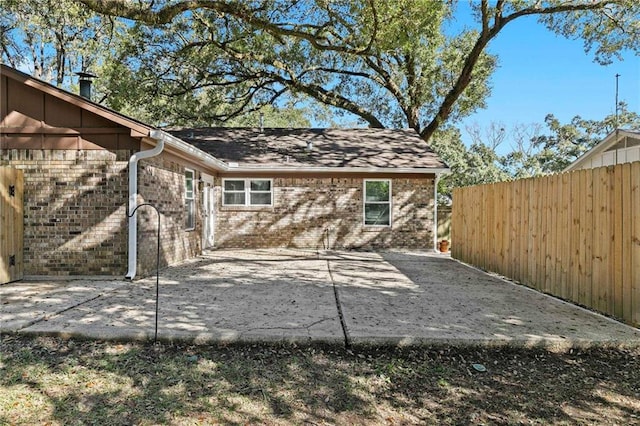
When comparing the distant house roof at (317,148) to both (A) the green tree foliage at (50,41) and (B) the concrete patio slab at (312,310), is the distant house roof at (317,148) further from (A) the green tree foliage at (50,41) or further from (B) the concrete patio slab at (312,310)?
(A) the green tree foliage at (50,41)

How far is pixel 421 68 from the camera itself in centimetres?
1762

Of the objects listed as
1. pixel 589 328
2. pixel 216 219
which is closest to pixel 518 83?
pixel 216 219

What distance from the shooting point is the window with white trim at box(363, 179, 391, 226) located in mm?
12922

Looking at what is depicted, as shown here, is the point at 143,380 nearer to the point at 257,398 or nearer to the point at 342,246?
the point at 257,398

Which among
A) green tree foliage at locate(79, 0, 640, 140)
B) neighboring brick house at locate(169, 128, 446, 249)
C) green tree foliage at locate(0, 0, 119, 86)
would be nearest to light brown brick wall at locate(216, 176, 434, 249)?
neighboring brick house at locate(169, 128, 446, 249)

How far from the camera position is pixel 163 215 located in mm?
8305

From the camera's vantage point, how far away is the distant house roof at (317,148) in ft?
41.6

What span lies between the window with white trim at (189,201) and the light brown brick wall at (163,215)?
19 centimetres

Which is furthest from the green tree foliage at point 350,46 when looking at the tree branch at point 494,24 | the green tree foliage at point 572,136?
the green tree foliage at point 572,136

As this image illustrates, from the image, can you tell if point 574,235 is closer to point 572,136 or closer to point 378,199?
point 378,199

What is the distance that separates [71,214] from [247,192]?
6158 millimetres

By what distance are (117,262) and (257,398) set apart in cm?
537

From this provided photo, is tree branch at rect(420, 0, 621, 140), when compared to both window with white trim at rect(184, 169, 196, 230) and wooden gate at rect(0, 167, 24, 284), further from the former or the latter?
wooden gate at rect(0, 167, 24, 284)

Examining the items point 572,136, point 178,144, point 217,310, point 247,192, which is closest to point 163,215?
point 178,144
